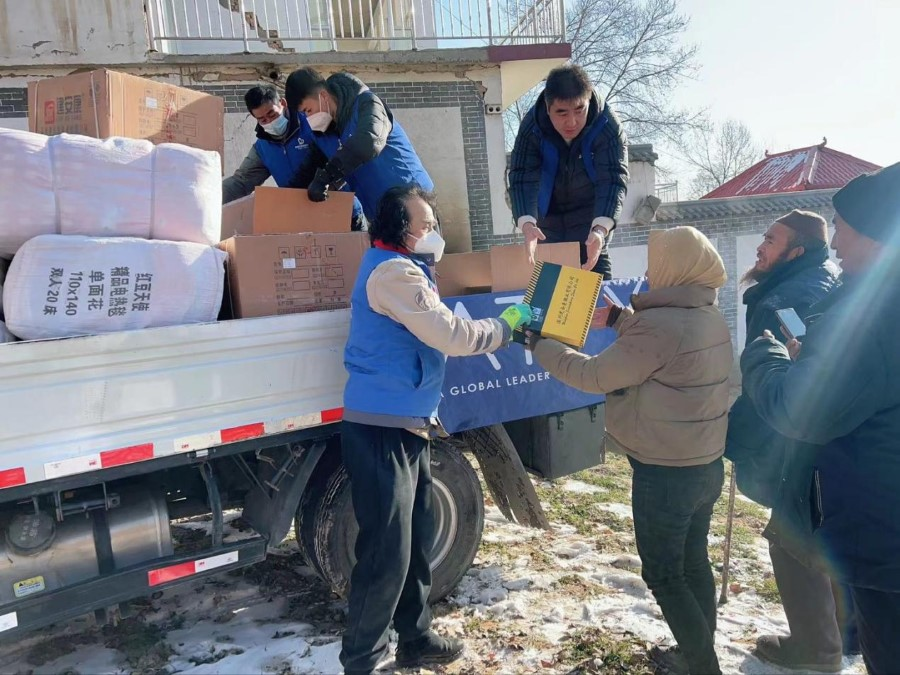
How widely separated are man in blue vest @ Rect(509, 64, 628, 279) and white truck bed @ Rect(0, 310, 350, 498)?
138 cm

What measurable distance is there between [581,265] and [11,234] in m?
2.68

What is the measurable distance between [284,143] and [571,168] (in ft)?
5.53

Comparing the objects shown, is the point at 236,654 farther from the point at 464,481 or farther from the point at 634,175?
the point at 634,175

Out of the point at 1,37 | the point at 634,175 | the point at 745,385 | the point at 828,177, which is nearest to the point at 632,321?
the point at 745,385

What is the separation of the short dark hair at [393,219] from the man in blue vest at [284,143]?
3.87ft

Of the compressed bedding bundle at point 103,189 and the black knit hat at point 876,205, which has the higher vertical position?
the compressed bedding bundle at point 103,189

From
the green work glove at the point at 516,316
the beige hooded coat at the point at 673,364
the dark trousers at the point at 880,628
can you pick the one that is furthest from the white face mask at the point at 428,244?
the dark trousers at the point at 880,628

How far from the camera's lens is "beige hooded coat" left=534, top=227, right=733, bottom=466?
2.20 m

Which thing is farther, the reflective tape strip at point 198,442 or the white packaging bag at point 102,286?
the reflective tape strip at point 198,442

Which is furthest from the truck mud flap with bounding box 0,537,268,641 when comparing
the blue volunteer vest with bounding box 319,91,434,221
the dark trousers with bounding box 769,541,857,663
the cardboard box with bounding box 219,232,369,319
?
the dark trousers with bounding box 769,541,857,663

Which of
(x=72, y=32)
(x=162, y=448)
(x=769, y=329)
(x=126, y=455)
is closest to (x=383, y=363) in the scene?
(x=162, y=448)

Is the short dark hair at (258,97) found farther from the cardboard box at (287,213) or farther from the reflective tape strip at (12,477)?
the reflective tape strip at (12,477)

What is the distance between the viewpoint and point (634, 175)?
36.4 feet

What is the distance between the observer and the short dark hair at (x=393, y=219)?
2.34m
